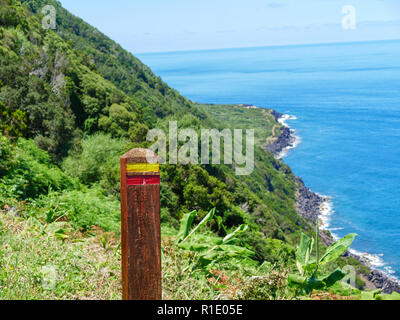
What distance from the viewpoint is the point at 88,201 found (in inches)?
260

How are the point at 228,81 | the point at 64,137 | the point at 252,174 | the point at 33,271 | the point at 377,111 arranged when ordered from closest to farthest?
the point at 33,271 < the point at 64,137 < the point at 252,174 < the point at 377,111 < the point at 228,81

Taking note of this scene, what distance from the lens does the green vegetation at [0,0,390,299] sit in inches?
138

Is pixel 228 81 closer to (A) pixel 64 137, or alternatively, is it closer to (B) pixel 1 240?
(A) pixel 64 137

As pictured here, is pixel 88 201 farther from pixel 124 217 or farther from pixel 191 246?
pixel 124 217

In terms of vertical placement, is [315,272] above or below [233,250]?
below

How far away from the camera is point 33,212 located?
525 centimetres

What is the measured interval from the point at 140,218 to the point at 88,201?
5004 millimetres

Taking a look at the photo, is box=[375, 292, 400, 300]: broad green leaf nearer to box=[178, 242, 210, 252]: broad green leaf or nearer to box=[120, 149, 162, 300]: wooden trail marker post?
box=[178, 242, 210, 252]: broad green leaf

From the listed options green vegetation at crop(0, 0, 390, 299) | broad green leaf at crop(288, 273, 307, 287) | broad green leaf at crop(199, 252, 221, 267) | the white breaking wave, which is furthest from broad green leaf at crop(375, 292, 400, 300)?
the white breaking wave

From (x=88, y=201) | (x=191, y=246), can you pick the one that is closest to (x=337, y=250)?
(x=191, y=246)

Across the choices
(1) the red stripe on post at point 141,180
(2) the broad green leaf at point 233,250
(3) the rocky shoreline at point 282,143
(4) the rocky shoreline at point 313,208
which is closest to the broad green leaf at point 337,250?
(2) the broad green leaf at point 233,250

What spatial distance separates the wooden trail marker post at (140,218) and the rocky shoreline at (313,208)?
3.88 metres
